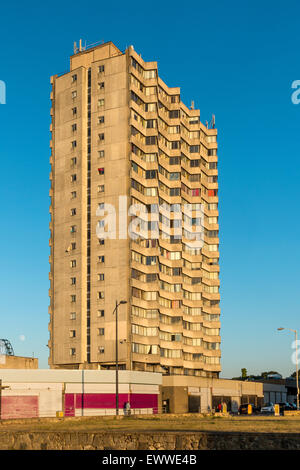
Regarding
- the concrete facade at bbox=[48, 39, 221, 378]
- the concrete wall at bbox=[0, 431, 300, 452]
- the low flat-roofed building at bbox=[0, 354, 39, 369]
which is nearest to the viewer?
the concrete wall at bbox=[0, 431, 300, 452]

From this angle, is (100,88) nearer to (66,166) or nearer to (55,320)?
(66,166)

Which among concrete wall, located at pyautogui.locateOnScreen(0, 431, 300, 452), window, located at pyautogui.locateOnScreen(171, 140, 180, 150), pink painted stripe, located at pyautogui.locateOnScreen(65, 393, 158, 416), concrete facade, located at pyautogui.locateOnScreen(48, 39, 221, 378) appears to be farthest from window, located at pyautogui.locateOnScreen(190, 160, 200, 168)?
concrete wall, located at pyautogui.locateOnScreen(0, 431, 300, 452)

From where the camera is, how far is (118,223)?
116 m

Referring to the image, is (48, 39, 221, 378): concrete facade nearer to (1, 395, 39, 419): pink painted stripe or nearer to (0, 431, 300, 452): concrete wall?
(1, 395, 39, 419): pink painted stripe

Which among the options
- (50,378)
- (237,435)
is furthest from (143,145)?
(237,435)

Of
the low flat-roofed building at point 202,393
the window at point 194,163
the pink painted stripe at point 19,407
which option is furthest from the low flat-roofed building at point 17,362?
the window at point 194,163

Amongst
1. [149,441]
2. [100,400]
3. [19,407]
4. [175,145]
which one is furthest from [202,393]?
[149,441]
